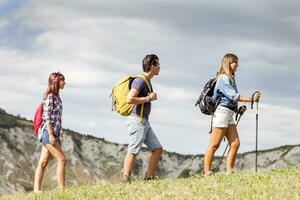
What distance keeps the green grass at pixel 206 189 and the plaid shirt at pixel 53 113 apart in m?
1.51

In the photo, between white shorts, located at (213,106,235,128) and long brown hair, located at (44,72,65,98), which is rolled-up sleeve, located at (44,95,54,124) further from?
white shorts, located at (213,106,235,128)

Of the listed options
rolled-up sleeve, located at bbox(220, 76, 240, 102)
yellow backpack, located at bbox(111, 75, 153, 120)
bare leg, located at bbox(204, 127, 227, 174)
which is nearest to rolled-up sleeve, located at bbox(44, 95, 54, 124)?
yellow backpack, located at bbox(111, 75, 153, 120)

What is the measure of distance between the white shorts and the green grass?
117 cm

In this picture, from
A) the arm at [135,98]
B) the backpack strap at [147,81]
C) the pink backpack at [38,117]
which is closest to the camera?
the arm at [135,98]

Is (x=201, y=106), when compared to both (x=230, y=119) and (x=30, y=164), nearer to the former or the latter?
(x=230, y=119)

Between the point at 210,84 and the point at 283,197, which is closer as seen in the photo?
A: the point at 283,197

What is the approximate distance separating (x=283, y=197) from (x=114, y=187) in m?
4.35

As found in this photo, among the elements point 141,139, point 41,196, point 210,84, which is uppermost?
point 210,84

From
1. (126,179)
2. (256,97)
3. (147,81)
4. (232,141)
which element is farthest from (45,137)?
(256,97)

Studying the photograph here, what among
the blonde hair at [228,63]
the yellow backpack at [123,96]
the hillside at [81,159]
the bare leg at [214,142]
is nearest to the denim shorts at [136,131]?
the yellow backpack at [123,96]

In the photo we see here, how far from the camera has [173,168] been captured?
317 feet

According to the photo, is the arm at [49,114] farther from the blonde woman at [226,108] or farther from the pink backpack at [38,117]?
the blonde woman at [226,108]

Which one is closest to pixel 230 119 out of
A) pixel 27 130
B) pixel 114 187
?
pixel 114 187

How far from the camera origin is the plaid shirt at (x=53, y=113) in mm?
16969
